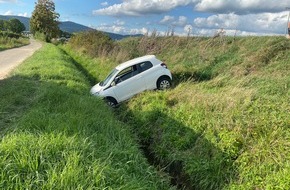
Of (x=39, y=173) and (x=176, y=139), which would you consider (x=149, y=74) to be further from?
(x=39, y=173)

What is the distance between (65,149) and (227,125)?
151 inches

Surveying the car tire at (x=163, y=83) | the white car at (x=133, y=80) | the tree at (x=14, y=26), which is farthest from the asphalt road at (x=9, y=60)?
the tree at (x=14, y=26)

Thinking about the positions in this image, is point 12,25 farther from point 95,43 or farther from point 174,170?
point 174,170

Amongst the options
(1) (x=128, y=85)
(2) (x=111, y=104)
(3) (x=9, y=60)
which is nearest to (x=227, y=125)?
(1) (x=128, y=85)

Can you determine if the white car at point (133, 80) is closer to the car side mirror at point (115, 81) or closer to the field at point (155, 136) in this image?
the car side mirror at point (115, 81)

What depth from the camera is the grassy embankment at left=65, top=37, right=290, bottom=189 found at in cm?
608

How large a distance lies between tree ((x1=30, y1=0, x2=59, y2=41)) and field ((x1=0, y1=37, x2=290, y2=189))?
54693 mm

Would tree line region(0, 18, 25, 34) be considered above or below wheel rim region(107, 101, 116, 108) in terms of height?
above

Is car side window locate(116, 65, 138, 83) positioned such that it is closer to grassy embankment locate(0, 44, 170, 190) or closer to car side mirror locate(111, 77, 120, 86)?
car side mirror locate(111, 77, 120, 86)

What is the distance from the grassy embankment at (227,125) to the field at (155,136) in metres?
0.02

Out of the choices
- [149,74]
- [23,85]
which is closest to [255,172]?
[149,74]

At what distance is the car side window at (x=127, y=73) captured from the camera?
493 inches

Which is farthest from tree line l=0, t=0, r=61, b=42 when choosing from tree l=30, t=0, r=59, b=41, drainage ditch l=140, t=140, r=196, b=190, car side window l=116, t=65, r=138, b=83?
Result: drainage ditch l=140, t=140, r=196, b=190

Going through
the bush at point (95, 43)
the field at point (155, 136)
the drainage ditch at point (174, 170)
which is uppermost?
the bush at point (95, 43)
